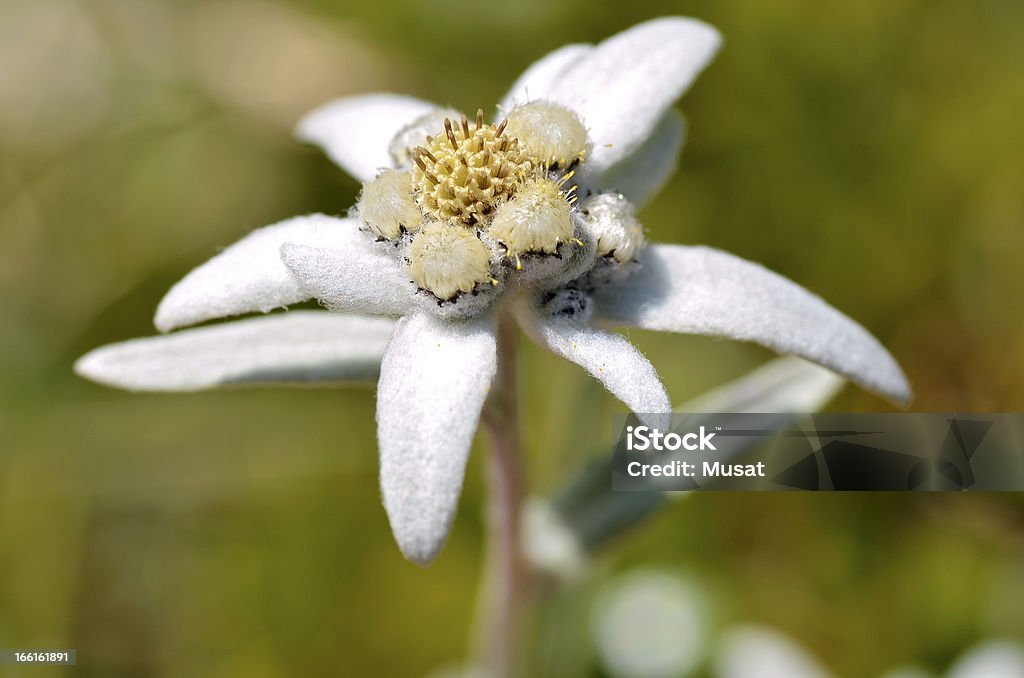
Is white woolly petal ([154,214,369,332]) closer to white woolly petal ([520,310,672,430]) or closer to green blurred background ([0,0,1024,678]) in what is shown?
white woolly petal ([520,310,672,430])

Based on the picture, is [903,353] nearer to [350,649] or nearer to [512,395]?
[512,395]

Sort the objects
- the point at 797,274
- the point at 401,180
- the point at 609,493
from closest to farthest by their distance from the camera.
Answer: the point at 401,180, the point at 609,493, the point at 797,274

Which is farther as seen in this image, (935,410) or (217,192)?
(217,192)

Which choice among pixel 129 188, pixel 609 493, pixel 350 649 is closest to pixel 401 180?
pixel 609 493

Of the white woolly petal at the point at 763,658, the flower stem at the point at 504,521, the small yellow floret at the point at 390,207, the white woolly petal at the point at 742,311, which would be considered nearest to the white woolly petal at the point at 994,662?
the white woolly petal at the point at 763,658

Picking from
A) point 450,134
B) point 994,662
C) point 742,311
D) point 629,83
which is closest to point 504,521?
point 742,311

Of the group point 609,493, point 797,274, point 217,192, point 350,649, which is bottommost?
point 350,649

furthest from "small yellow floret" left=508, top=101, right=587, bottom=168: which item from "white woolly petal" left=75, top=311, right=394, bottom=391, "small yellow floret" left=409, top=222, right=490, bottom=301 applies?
"white woolly petal" left=75, top=311, right=394, bottom=391
